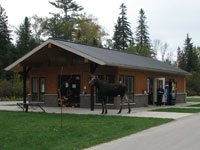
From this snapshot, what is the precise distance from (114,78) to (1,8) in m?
47.8

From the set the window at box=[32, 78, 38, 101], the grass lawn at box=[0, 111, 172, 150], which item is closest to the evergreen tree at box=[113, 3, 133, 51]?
the window at box=[32, 78, 38, 101]

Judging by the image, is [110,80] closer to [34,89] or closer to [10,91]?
[34,89]

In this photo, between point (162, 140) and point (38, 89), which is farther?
point (38, 89)

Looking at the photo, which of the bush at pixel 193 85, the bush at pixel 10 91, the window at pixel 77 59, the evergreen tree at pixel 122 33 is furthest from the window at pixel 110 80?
the evergreen tree at pixel 122 33

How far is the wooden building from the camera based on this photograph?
64.3ft

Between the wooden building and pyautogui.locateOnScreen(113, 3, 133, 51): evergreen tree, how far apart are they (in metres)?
36.4

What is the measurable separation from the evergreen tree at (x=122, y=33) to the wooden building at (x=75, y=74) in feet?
119

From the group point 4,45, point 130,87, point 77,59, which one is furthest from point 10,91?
point 4,45

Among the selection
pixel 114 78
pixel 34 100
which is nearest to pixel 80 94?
pixel 114 78

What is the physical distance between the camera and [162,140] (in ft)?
29.5

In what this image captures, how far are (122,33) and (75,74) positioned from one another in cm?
4061

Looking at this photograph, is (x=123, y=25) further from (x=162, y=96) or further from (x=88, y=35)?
(x=162, y=96)

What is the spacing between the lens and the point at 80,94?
68.2 ft

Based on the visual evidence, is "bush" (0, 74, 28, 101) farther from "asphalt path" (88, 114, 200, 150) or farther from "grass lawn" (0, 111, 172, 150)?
"asphalt path" (88, 114, 200, 150)
